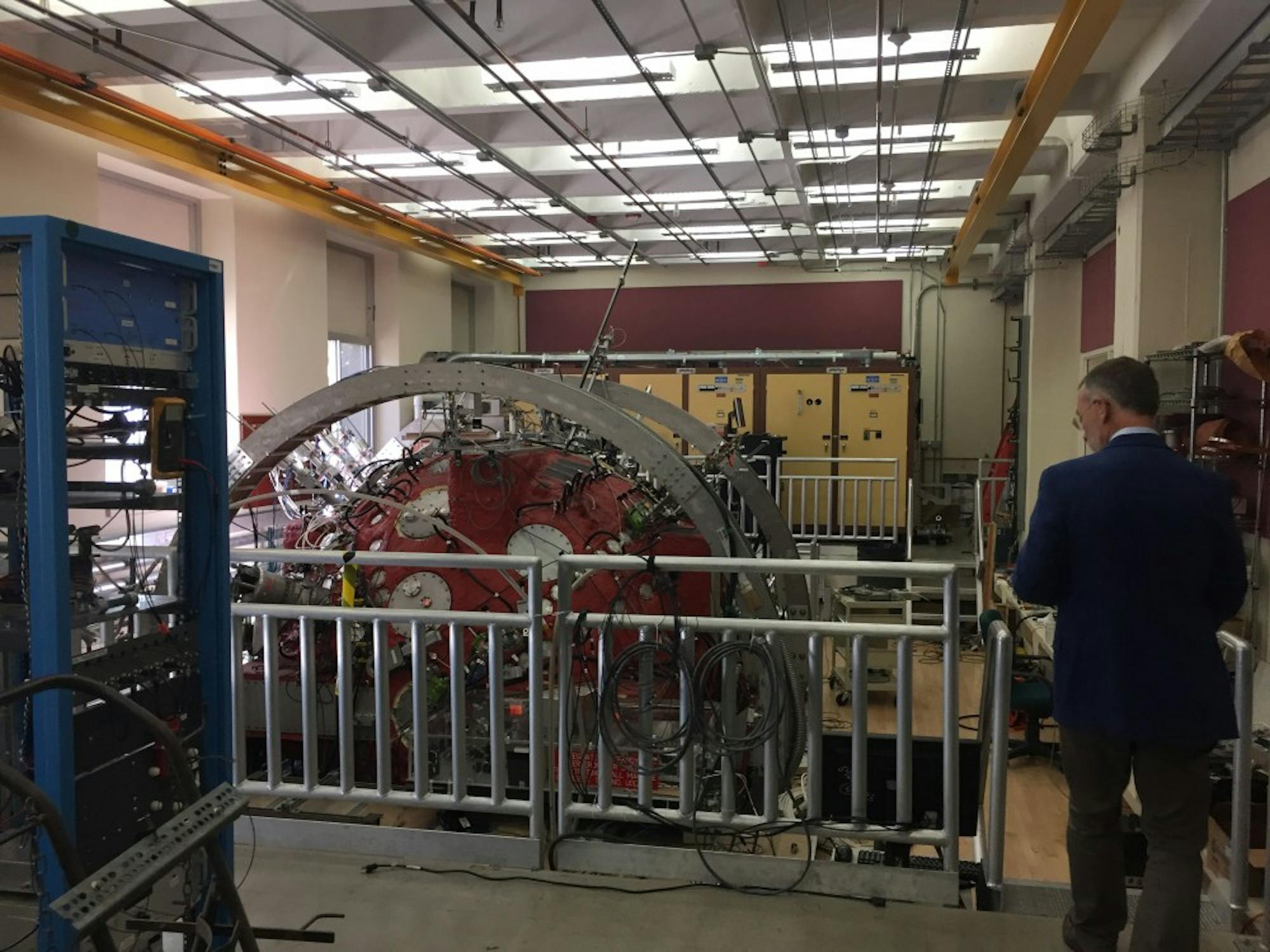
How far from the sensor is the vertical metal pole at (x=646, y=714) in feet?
9.75

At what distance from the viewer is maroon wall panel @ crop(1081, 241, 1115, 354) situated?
7691 millimetres

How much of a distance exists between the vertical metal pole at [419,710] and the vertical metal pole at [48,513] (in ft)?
3.52

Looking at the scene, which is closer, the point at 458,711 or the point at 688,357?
the point at 458,711

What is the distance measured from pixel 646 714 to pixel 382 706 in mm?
865

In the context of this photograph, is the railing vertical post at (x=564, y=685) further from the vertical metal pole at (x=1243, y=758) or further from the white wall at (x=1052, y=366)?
the white wall at (x=1052, y=366)

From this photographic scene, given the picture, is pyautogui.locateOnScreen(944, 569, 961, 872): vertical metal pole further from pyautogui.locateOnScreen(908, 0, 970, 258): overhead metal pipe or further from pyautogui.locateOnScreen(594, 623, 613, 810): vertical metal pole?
pyautogui.locateOnScreen(908, 0, 970, 258): overhead metal pipe

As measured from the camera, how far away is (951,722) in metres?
2.75

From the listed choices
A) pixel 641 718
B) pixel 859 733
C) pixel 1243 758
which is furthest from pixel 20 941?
pixel 1243 758

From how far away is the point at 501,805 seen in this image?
3082 mm

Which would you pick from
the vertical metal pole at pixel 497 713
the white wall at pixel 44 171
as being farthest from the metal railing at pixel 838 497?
the vertical metal pole at pixel 497 713

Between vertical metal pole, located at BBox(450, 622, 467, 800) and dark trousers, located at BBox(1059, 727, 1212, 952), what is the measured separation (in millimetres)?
1755

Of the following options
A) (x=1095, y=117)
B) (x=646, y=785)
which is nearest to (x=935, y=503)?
(x=1095, y=117)

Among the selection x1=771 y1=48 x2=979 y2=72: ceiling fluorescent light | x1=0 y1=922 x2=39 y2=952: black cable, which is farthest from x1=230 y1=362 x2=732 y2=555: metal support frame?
x1=0 y1=922 x2=39 y2=952: black cable

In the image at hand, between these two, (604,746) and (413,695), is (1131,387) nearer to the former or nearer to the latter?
(604,746)
